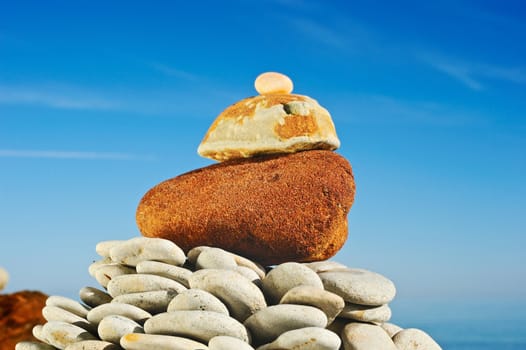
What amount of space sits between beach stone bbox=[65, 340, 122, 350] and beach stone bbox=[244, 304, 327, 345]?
1324 millimetres

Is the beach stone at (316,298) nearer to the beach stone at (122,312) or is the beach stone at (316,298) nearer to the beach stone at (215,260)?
the beach stone at (215,260)

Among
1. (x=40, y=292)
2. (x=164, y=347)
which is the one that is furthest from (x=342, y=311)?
(x=40, y=292)

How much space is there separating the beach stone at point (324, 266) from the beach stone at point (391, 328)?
2.70ft

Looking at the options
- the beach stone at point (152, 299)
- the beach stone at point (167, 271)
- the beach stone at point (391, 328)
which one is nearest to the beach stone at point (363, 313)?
the beach stone at point (391, 328)

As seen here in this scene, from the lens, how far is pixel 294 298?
20.9 feet

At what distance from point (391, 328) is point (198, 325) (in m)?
2.83

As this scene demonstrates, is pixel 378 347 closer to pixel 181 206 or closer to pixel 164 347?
pixel 164 347

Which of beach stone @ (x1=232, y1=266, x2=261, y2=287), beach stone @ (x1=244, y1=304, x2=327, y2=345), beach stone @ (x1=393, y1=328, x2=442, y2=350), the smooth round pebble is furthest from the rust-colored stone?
beach stone @ (x1=393, y1=328, x2=442, y2=350)

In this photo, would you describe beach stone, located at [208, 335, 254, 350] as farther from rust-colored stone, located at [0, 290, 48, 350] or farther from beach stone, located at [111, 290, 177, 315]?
rust-colored stone, located at [0, 290, 48, 350]

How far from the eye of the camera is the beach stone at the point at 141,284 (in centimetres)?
687

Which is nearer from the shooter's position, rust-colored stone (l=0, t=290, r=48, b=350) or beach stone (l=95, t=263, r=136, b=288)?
beach stone (l=95, t=263, r=136, b=288)

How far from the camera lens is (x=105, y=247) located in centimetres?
805

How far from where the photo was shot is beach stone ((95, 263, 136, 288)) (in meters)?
7.65

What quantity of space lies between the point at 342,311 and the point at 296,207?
1378 millimetres
